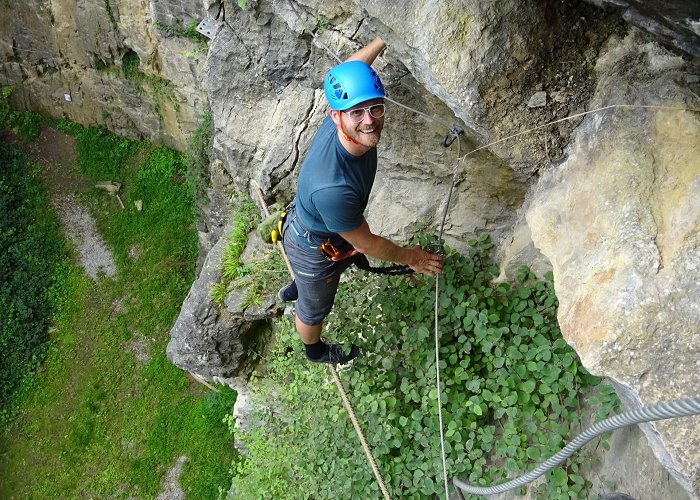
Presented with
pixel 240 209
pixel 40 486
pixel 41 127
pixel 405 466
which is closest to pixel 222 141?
pixel 240 209

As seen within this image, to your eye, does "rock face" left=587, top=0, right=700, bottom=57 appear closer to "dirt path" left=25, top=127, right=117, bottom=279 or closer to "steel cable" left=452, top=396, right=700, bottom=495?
"steel cable" left=452, top=396, right=700, bottom=495

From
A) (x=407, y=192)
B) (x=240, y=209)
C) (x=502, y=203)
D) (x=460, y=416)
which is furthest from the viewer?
(x=240, y=209)

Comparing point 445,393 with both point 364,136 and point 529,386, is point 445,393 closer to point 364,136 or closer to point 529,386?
point 529,386

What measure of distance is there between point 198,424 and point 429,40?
31.0 ft

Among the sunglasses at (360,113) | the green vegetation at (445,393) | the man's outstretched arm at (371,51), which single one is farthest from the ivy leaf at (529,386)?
the man's outstretched arm at (371,51)

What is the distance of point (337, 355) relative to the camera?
4973mm

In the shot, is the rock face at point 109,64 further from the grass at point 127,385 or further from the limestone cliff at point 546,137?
the limestone cliff at point 546,137

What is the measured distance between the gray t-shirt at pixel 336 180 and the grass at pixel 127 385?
849 cm

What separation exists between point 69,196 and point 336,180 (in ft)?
41.2

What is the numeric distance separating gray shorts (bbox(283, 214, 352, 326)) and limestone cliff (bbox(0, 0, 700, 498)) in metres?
1.15

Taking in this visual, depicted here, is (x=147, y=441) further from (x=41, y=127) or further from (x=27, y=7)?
(x=27, y=7)

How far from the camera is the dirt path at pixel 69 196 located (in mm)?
13250

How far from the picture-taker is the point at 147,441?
11344 millimetres

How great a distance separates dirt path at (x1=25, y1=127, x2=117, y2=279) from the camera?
13.2 meters
